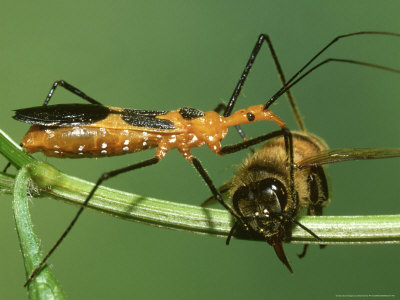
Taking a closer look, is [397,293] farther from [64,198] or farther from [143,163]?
[64,198]

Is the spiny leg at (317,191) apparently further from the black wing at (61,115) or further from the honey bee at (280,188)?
the black wing at (61,115)

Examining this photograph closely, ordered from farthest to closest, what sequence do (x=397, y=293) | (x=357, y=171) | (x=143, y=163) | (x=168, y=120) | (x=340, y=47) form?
(x=340, y=47)
(x=357, y=171)
(x=397, y=293)
(x=168, y=120)
(x=143, y=163)

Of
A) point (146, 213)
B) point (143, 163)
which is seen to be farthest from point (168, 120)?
point (146, 213)

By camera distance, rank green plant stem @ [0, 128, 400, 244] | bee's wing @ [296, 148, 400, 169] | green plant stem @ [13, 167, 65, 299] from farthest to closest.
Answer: green plant stem @ [0, 128, 400, 244] < bee's wing @ [296, 148, 400, 169] < green plant stem @ [13, 167, 65, 299]

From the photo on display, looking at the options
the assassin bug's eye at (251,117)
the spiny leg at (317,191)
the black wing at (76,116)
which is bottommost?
the spiny leg at (317,191)

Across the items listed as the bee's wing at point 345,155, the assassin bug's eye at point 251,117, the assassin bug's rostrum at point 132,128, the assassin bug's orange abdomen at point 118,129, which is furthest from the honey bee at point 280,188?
the assassin bug's orange abdomen at point 118,129

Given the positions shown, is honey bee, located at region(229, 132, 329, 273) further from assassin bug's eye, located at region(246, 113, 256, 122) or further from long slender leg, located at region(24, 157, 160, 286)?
long slender leg, located at region(24, 157, 160, 286)

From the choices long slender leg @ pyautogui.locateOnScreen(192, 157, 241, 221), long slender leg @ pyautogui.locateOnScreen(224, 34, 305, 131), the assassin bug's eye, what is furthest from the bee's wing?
long slender leg @ pyautogui.locateOnScreen(224, 34, 305, 131)

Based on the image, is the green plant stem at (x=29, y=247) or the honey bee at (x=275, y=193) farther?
the honey bee at (x=275, y=193)
